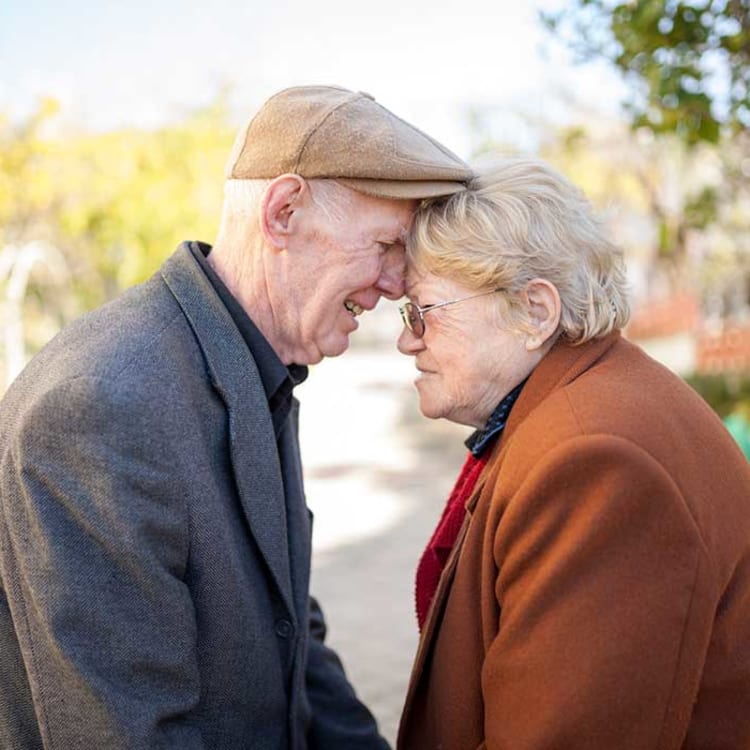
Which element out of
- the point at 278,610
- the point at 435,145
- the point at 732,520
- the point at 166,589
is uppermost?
the point at 435,145

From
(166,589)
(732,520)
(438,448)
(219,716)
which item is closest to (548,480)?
(732,520)

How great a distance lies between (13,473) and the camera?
1.62 meters

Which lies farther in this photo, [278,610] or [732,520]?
[278,610]

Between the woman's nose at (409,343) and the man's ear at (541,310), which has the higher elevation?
the man's ear at (541,310)

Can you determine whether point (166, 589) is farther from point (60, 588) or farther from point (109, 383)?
point (109, 383)

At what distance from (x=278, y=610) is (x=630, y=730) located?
2.49 feet

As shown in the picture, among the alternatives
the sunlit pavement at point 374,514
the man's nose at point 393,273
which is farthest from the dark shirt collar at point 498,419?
the sunlit pavement at point 374,514

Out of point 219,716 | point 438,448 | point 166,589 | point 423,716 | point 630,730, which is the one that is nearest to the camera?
point 630,730

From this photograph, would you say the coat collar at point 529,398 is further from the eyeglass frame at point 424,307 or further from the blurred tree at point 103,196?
the blurred tree at point 103,196

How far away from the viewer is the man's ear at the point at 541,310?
1910 millimetres

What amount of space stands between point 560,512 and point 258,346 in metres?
0.80

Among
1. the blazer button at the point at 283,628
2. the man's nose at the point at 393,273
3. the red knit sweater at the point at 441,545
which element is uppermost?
the man's nose at the point at 393,273

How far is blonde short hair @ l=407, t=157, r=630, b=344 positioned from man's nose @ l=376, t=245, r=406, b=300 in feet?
0.35

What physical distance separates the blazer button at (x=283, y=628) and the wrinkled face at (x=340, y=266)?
1.90ft
